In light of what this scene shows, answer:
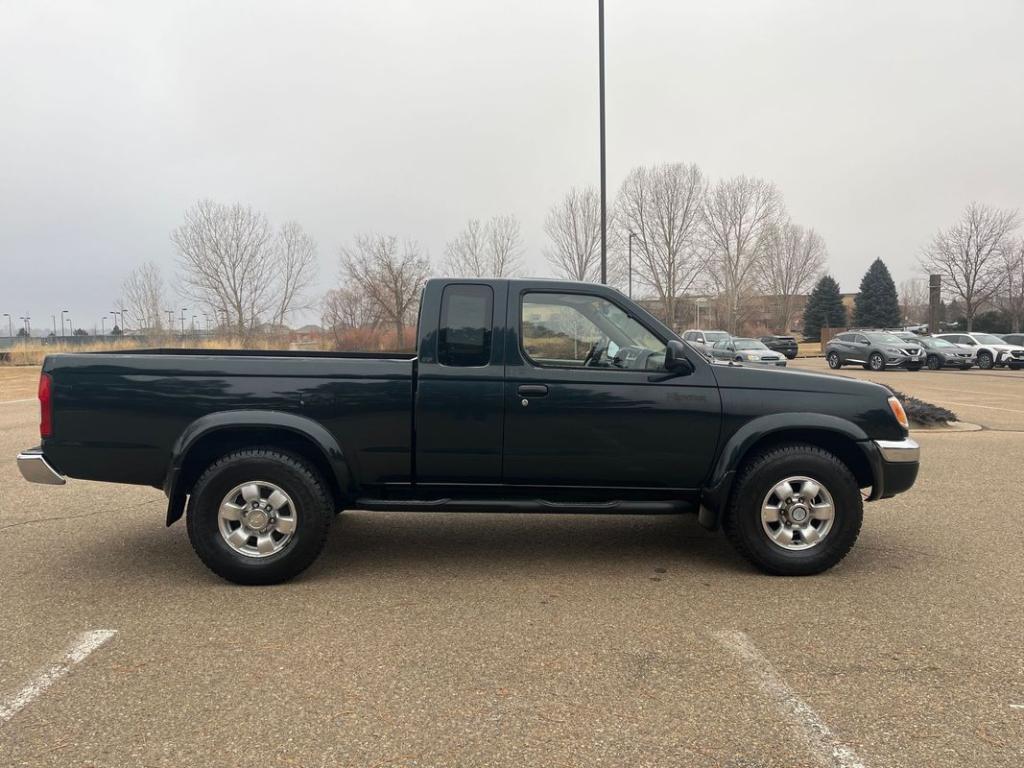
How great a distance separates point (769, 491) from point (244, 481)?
10.5 feet

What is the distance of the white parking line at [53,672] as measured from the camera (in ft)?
9.20

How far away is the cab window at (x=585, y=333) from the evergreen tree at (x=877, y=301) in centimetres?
7655

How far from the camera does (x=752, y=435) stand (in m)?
4.23

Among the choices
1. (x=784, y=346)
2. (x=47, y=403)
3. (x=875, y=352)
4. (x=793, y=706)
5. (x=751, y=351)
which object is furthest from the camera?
(x=784, y=346)

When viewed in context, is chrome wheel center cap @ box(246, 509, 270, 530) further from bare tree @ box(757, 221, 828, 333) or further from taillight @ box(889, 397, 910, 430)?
bare tree @ box(757, 221, 828, 333)

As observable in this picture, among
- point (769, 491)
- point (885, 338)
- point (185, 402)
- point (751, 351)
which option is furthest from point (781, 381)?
point (885, 338)

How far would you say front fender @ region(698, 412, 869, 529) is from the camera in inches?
166

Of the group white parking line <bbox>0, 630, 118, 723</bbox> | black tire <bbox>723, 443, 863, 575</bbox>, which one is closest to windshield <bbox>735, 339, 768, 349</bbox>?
black tire <bbox>723, 443, 863, 575</bbox>

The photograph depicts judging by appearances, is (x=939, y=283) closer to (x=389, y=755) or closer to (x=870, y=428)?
(x=870, y=428)

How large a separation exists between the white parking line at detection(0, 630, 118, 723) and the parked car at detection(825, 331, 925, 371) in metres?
29.1

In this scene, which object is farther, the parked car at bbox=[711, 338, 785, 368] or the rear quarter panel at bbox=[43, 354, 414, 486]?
the parked car at bbox=[711, 338, 785, 368]

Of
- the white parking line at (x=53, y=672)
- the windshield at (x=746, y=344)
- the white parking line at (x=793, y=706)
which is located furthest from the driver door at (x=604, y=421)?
the windshield at (x=746, y=344)

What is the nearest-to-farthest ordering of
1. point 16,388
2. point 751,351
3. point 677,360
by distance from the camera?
point 677,360, point 16,388, point 751,351

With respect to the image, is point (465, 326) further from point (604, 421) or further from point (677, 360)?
point (677, 360)
